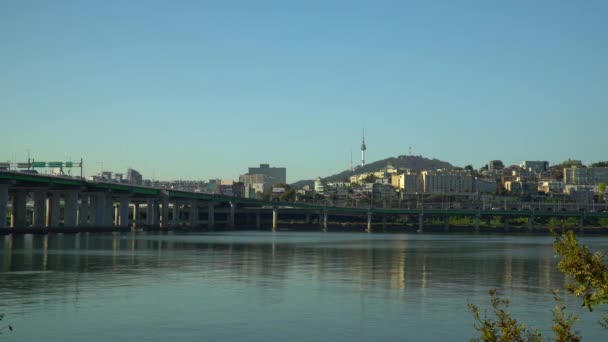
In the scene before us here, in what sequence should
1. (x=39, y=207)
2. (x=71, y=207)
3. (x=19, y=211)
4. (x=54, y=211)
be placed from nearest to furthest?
(x=19, y=211)
(x=39, y=207)
(x=54, y=211)
(x=71, y=207)

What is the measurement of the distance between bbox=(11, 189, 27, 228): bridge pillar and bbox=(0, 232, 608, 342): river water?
83.0m

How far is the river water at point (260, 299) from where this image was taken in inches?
1497

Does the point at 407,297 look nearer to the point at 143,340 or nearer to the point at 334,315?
the point at 334,315

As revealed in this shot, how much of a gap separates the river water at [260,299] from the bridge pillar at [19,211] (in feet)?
272

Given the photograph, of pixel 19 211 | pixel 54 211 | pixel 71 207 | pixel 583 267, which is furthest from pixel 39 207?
pixel 583 267

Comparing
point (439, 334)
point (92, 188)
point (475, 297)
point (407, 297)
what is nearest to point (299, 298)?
point (407, 297)

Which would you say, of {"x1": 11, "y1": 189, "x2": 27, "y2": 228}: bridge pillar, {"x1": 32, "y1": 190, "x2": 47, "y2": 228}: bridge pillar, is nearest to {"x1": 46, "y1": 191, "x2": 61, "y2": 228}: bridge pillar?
{"x1": 32, "y1": 190, "x2": 47, "y2": 228}: bridge pillar

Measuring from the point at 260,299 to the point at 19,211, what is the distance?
13373 cm

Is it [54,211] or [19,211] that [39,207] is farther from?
[54,211]

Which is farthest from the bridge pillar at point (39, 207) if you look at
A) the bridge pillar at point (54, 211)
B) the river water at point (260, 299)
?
the river water at point (260, 299)

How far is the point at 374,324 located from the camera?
40.4 metres

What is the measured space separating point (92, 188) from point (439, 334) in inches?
6515

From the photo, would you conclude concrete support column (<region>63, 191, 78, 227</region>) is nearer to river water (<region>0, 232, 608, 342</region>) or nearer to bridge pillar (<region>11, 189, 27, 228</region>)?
bridge pillar (<region>11, 189, 27, 228</region>)

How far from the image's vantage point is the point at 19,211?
171875mm
